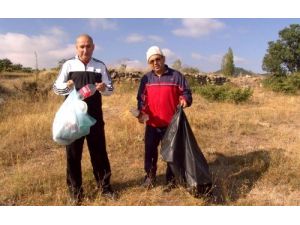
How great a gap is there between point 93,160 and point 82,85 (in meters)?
0.82

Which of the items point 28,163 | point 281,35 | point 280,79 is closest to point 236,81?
point 280,79

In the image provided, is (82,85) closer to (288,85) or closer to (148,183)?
(148,183)

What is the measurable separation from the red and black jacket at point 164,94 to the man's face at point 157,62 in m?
0.08

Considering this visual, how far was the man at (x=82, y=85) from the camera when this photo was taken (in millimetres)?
3488

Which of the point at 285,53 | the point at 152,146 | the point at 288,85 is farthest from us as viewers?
the point at 285,53

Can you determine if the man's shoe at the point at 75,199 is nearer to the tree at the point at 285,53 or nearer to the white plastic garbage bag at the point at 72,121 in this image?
the white plastic garbage bag at the point at 72,121

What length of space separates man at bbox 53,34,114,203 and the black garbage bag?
0.71m

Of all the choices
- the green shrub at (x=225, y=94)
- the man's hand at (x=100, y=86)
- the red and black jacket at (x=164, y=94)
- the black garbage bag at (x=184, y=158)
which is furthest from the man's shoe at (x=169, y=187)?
the green shrub at (x=225, y=94)

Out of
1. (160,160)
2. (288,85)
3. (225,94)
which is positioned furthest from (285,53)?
(160,160)

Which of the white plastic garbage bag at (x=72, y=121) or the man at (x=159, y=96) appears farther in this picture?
the man at (x=159, y=96)

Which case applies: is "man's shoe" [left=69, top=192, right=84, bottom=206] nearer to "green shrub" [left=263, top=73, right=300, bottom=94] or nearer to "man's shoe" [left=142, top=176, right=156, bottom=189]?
"man's shoe" [left=142, top=176, right=156, bottom=189]

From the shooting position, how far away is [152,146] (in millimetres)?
4066

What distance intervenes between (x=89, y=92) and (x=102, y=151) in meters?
0.69

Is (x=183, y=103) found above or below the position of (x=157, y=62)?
below
